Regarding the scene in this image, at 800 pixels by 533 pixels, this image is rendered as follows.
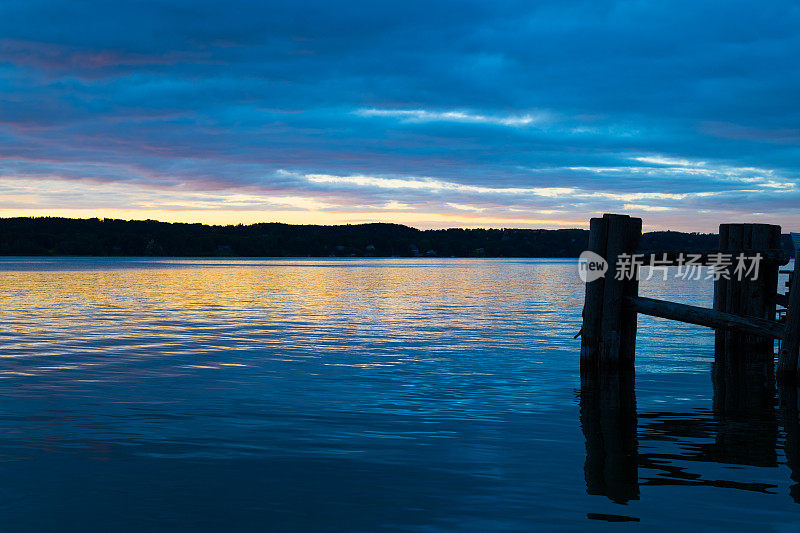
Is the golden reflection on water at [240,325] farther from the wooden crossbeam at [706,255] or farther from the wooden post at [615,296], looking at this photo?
the wooden crossbeam at [706,255]

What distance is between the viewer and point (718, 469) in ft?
27.4

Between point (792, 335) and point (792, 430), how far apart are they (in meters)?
2.79

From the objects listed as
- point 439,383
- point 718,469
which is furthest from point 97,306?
point 718,469

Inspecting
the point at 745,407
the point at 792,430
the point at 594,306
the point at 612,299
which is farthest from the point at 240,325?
the point at 792,430

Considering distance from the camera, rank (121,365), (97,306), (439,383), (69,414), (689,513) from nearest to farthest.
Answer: (689,513) < (69,414) < (439,383) < (121,365) < (97,306)

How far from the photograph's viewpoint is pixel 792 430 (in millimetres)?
10375

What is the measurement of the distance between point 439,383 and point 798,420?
623 cm

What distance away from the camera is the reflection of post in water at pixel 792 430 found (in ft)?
26.2

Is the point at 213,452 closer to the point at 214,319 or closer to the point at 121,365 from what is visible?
the point at 121,365

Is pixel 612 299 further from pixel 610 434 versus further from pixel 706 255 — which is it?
pixel 610 434

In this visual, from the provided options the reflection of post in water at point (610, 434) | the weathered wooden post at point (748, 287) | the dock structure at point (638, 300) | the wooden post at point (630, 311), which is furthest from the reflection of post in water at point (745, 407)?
the wooden post at point (630, 311)

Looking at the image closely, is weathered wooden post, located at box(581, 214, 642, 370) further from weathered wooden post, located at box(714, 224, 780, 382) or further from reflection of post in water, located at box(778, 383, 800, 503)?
weathered wooden post, located at box(714, 224, 780, 382)

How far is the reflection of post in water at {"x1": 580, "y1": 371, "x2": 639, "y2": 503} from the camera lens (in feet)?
25.7

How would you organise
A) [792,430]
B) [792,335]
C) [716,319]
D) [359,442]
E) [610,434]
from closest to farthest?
[359,442], [610,434], [792,430], [792,335], [716,319]
